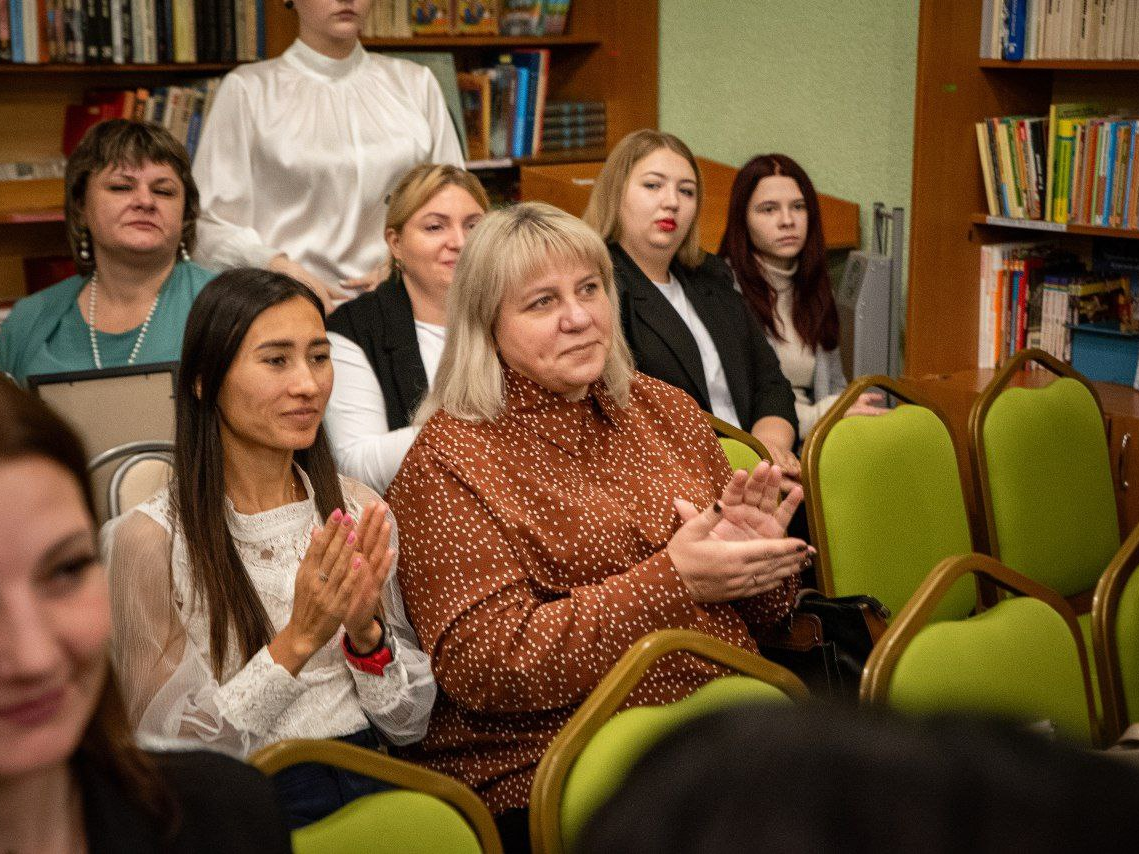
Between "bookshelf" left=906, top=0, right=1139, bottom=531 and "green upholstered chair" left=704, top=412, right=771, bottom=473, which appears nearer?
"green upholstered chair" left=704, top=412, right=771, bottom=473

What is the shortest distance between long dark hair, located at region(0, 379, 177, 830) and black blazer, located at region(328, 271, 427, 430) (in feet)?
5.41

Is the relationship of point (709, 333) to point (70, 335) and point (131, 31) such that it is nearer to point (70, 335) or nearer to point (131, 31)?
point (70, 335)

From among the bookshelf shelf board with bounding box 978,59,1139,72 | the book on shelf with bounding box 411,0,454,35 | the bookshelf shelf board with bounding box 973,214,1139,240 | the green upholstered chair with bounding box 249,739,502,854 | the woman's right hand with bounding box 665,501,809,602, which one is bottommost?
the green upholstered chair with bounding box 249,739,502,854

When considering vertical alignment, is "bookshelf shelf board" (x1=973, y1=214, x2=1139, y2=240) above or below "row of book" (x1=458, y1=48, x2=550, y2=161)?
below

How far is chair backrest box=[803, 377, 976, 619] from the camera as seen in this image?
2537 millimetres

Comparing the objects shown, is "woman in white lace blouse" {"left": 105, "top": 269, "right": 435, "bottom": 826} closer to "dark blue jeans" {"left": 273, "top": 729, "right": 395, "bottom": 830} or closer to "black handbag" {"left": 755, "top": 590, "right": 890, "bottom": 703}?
"dark blue jeans" {"left": 273, "top": 729, "right": 395, "bottom": 830}

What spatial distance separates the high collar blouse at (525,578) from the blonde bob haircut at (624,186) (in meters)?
1.39

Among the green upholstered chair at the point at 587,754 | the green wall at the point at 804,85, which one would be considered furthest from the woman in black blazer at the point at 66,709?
the green wall at the point at 804,85

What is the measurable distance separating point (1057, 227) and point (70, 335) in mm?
2731

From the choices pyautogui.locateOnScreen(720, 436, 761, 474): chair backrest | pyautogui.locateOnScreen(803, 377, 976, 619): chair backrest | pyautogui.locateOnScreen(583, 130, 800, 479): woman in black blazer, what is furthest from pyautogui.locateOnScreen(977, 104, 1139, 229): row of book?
pyautogui.locateOnScreen(720, 436, 761, 474): chair backrest

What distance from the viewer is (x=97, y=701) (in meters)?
1.02

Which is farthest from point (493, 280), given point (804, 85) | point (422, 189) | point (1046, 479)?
point (804, 85)

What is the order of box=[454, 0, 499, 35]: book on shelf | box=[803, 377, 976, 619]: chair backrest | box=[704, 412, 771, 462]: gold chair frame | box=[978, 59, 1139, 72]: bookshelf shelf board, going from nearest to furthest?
box=[803, 377, 976, 619]: chair backrest, box=[704, 412, 771, 462]: gold chair frame, box=[978, 59, 1139, 72]: bookshelf shelf board, box=[454, 0, 499, 35]: book on shelf

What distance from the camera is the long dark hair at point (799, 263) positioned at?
3.71 metres
